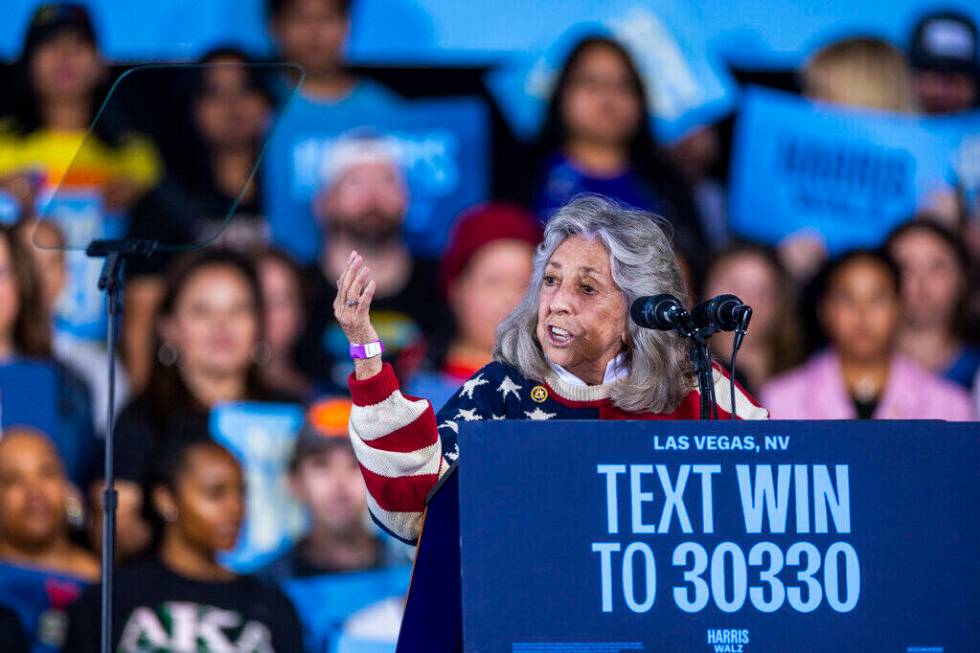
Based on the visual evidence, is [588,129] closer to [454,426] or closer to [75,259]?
[75,259]

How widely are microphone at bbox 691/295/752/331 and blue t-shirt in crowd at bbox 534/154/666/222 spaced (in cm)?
289

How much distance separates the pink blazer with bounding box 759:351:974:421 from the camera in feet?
17.0

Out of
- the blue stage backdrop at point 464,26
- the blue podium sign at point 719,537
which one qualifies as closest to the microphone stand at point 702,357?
the blue podium sign at point 719,537

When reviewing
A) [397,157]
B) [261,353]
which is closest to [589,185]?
[397,157]

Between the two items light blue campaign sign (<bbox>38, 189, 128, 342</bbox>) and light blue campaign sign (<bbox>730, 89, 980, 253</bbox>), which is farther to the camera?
light blue campaign sign (<bbox>730, 89, 980, 253</bbox>)

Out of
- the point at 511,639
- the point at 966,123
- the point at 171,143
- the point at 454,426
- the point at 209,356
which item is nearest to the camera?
the point at 511,639

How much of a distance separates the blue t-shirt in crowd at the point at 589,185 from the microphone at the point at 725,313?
2888 mm

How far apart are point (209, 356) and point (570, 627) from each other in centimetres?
331

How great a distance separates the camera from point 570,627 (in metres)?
1.91

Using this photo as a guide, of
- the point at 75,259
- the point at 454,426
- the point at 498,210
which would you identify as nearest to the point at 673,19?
the point at 498,210

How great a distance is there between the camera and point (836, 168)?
5.31 metres

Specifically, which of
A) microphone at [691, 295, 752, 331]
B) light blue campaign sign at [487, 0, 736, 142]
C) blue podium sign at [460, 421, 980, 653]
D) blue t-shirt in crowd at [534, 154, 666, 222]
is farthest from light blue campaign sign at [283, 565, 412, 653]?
blue podium sign at [460, 421, 980, 653]

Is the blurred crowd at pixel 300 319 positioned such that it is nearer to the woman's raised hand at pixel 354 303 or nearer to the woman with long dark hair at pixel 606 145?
the woman with long dark hair at pixel 606 145

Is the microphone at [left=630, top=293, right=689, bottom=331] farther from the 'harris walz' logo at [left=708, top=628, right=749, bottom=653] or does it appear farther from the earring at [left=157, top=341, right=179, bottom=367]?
the earring at [left=157, top=341, right=179, bottom=367]
